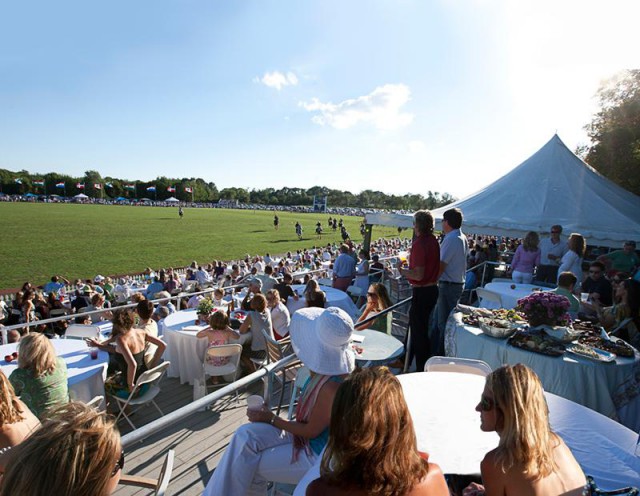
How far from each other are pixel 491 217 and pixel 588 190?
3362 millimetres

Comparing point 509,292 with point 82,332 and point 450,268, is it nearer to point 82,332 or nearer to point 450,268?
point 450,268

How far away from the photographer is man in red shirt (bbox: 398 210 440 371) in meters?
4.53

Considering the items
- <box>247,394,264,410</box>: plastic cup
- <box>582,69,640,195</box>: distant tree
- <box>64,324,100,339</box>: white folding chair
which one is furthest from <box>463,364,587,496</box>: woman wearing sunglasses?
<box>582,69,640,195</box>: distant tree

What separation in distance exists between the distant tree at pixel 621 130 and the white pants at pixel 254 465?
779 inches

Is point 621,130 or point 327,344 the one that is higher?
point 621,130

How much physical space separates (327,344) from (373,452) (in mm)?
883

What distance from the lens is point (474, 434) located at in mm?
2270

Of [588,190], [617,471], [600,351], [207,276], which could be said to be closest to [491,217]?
[588,190]

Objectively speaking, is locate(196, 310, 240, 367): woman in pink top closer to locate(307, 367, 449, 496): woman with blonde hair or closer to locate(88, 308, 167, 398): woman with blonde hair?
locate(88, 308, 167, 398): woman with blonde hair

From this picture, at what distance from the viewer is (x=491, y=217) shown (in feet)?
34.1

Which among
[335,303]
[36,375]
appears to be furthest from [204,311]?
[36,375]

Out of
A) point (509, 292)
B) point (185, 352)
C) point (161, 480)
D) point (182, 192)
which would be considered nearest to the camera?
point (161, 480)

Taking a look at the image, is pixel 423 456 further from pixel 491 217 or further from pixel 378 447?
pixel 491 217

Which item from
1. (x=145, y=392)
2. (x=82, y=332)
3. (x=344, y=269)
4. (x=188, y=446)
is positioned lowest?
(x=188, y=446)
